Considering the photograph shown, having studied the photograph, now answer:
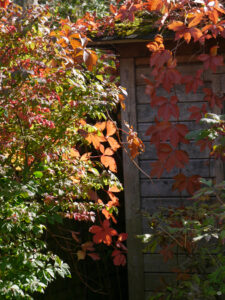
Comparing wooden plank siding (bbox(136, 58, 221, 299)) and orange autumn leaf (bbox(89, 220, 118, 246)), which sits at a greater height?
wooden plank siding (bbox(136, 58, 221, 299))

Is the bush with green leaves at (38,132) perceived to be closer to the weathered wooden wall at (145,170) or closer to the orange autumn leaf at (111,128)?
the orange autumn leaf at (111,128)

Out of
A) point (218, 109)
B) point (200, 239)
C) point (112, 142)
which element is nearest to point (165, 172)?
point (112, 142)

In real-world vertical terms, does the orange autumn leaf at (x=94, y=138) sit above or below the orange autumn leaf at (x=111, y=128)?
below

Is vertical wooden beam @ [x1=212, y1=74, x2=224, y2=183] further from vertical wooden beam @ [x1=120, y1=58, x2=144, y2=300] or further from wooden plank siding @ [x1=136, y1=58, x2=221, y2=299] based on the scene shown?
vertical wooden beam @ [x1=120, y1=58, x2=144, y2=300]

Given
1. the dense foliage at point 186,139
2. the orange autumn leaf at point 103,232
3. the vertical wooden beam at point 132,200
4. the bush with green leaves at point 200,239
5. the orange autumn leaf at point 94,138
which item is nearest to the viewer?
the bush with green leaves at point 200,239

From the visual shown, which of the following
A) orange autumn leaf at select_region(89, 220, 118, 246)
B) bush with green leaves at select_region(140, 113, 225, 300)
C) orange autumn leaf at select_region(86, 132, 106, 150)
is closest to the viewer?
bush with green leaves at select_region(140, 113, 225, 300)

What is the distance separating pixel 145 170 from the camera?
4.58 m

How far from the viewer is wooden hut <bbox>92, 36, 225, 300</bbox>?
4473mm

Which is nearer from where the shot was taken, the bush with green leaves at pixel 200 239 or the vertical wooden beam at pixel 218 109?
the bush with green leaves at pixel 200 239

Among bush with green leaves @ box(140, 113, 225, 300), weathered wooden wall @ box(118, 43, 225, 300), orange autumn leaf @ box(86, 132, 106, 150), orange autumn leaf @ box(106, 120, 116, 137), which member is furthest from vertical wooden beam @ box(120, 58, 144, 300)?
bush with green leaves @ box(140, 113, 225, 300)

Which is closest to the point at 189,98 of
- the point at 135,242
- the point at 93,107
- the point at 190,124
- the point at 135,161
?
the point at 190,124

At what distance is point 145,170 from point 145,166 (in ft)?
0.13

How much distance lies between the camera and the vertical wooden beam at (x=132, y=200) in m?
4.55

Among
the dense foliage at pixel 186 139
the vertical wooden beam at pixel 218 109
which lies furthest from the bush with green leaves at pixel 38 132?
the vertical wooden beam at pixel 218 109
